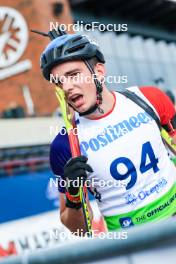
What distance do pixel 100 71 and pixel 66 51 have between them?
265mm

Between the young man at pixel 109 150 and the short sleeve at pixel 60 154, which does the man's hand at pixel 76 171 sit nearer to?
the young man at pixel 109 150

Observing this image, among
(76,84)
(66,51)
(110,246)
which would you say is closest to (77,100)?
(76,84)

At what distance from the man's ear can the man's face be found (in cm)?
10

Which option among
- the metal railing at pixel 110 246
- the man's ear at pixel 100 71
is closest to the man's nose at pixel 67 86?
the man's ear at pixel 100 71

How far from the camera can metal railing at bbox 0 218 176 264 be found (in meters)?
1.72

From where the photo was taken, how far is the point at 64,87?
3043mm

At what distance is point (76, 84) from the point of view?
120 inches

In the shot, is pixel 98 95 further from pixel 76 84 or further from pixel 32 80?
pixel 32 80

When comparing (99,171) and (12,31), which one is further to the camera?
(12,31)

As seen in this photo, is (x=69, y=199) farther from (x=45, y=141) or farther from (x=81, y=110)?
(x=45, y=141)

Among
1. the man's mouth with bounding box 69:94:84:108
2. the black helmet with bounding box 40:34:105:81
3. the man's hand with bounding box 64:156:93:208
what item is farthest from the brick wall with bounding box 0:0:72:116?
the man's hand with bounding box 64:156:93:208

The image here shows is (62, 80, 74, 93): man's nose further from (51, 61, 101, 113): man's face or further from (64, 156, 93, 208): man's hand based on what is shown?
(64, 156, 93, 208): man's hand

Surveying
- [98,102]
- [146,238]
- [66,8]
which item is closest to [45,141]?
[66,8]

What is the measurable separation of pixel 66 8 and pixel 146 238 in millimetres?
19790
